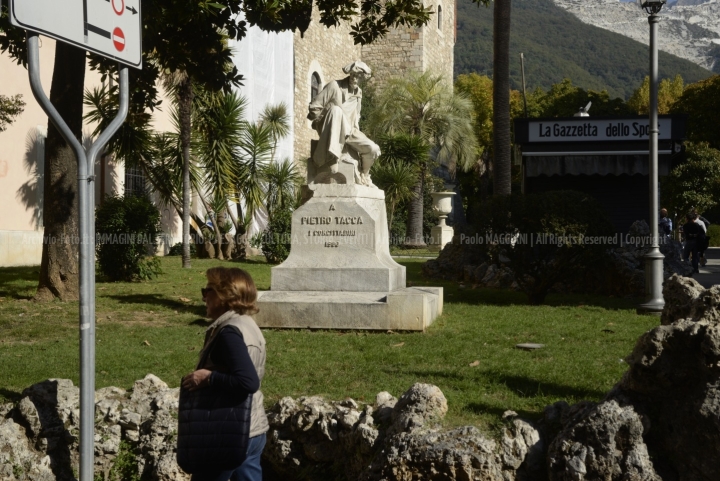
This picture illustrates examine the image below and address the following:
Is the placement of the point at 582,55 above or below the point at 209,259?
above

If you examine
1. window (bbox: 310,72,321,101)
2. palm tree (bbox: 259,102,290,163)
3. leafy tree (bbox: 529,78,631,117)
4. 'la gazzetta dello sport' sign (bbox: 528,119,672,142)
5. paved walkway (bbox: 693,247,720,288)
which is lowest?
paved walkway (bbox: 693,247,720,288)

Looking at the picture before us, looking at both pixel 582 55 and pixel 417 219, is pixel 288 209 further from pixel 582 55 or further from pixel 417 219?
pixel 582 55

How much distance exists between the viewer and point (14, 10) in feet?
10.9

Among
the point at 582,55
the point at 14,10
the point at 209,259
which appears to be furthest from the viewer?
the point at 582,55

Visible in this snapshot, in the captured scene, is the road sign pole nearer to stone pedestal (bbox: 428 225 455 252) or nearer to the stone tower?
the stone tower

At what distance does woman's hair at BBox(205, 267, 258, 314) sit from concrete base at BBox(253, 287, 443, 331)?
5.41 m

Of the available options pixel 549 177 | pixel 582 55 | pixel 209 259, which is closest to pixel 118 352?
pixel 549 177

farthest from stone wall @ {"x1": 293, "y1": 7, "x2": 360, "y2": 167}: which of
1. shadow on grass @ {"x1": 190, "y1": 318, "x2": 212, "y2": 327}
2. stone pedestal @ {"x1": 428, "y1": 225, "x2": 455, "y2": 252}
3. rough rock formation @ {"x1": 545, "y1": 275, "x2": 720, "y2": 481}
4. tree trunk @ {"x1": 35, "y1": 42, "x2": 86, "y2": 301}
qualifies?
rough rock formation @ {"x1": 545, "y1": 275, "x2": 720, "y2": 481}

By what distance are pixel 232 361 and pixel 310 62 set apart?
1287 inches

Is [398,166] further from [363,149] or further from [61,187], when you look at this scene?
[363,149]

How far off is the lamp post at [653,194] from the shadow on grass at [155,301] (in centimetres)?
578

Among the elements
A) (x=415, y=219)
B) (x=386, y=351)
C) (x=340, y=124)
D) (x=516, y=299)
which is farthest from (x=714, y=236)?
(x=386, y=351)

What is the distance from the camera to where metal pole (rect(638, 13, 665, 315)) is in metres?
10.9

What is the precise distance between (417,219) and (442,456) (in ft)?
96.3
